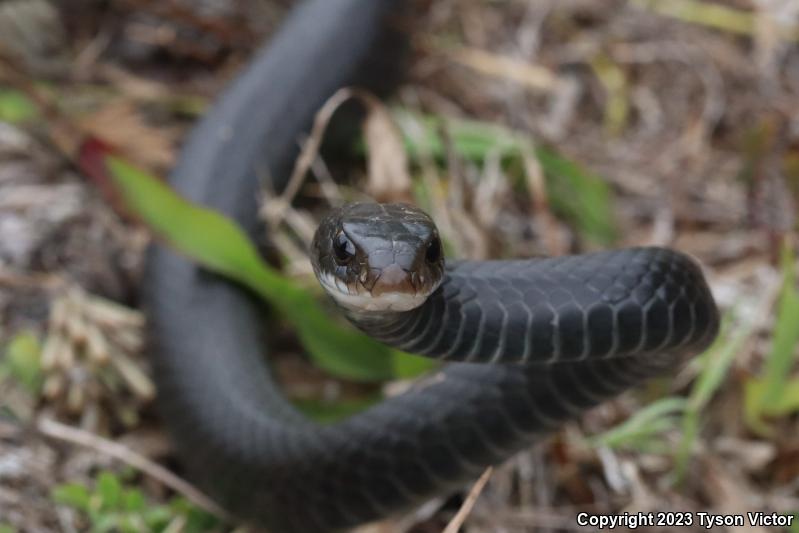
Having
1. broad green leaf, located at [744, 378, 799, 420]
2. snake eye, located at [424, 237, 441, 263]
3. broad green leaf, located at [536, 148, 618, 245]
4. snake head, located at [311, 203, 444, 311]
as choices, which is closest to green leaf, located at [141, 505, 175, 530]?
snake head, located at [311, 203, 444, 311]

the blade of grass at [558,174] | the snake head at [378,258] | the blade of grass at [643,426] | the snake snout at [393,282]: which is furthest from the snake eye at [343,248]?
the blade of grass at [558,174]

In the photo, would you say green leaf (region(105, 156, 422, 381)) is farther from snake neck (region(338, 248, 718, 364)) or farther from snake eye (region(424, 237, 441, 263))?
snake eye (region(424, 237, 441, 263))

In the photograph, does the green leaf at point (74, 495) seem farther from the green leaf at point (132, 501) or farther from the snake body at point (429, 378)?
the snake body at point (429, 378)

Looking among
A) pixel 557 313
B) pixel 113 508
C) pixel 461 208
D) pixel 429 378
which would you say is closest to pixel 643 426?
pixel 429 378

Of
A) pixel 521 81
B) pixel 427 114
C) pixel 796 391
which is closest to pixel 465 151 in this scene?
pixel 427 114

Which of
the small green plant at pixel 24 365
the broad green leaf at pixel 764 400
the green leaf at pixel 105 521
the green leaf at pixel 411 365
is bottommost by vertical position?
the broad green leaf at pixel 764 400

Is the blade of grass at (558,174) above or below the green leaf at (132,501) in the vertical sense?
above

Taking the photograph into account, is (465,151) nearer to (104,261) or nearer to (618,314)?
(104,261)
